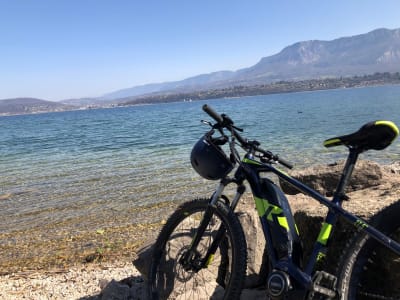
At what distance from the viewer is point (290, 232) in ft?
11.9

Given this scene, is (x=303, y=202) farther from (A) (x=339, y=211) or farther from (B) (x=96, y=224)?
(B) (x=96, y=224)

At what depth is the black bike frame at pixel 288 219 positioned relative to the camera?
3320mm

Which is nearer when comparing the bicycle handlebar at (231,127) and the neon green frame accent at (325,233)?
the neon green frame accent at (325,233)

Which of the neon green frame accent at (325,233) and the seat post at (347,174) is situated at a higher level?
the seat post at (347,174)

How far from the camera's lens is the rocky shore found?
4.34 metres

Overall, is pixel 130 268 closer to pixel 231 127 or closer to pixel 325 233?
pixel 231 127

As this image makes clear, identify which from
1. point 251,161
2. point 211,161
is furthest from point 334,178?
point 211,161

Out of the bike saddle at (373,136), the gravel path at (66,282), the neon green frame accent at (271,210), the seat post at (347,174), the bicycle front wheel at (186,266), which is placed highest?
the bike saddle at (373,136)

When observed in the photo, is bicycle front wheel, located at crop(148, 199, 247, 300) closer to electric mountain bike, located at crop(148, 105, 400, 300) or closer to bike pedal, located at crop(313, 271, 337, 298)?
electric mountain bike, located at crop(148, 105, 400, 300)

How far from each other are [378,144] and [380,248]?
910 mm

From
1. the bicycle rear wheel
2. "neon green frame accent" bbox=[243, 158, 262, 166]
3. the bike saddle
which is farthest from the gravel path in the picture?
the bike saddle

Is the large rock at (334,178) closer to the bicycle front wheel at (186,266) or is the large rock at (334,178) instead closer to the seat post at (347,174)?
the bicycle front wheel at (186,266)

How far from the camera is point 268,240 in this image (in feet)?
12.1

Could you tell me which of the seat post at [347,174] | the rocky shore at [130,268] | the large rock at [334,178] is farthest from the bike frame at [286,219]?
the large rock at [334,178]
